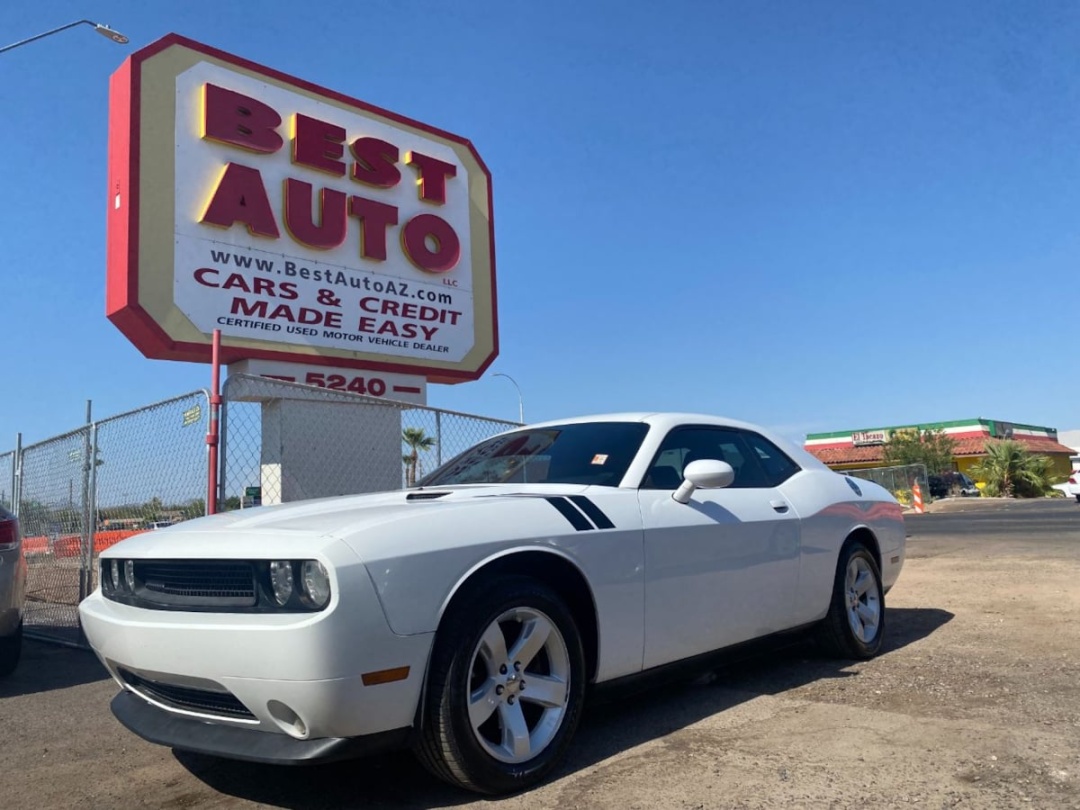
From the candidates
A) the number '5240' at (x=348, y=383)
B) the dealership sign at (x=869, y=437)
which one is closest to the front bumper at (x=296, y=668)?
the number '5240' at (x=348, y=383)

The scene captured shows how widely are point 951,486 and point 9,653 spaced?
145ft

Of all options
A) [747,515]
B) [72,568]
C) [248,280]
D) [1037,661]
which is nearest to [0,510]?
[72,568]

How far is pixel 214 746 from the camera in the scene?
2832 millimetres

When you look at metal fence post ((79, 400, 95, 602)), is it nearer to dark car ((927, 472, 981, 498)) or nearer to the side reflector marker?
the side reflector marker

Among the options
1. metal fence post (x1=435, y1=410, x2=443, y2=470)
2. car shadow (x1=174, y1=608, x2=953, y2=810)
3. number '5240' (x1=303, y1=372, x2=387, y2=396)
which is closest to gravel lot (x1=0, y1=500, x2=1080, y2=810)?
car shadow (x1=174, y1=608, x2=953, y2=810)

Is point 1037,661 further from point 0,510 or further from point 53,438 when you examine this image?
point 53,438

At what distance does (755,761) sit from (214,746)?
1.93 metres

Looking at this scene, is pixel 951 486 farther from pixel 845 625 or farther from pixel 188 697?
pixel 188 697

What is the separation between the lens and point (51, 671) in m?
5.82

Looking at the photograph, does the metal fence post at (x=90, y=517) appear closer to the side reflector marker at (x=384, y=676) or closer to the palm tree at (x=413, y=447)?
the palm tree at (x=413, y=447)

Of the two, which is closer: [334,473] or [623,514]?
[623,514]

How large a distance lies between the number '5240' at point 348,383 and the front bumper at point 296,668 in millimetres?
7681

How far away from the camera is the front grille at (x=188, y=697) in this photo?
9.44 ft

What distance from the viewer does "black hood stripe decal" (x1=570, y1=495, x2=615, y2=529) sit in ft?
11.6
